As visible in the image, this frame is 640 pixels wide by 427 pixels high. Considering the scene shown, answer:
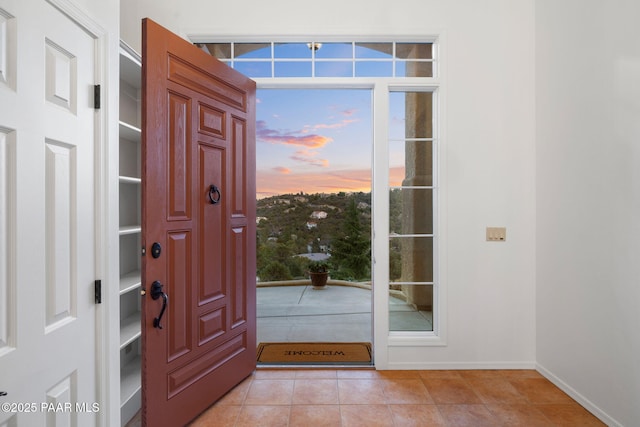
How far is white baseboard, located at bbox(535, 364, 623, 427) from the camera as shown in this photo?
79.0 inches

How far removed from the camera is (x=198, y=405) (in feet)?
6.81

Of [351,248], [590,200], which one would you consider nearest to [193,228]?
[590,200]

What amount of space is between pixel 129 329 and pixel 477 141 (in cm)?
290

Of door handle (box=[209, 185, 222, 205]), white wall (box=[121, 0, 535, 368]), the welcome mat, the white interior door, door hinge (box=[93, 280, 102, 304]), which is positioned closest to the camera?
the white interior door

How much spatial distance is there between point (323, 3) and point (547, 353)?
328cm

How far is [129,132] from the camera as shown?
2152mm

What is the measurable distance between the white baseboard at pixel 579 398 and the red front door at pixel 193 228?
2.30 meters

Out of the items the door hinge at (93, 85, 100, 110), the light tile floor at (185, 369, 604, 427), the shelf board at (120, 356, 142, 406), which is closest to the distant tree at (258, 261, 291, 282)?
the light tile floor at (185, 369, 604, 427)

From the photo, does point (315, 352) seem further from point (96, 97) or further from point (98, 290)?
point (96, 97)

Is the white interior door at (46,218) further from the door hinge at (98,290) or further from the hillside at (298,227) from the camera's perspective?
the hillside at (298,227)

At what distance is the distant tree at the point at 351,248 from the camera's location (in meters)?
6.48

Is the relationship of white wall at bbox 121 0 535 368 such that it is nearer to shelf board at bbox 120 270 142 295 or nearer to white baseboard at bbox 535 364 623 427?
white baseboard at bbox 535 364 623 427

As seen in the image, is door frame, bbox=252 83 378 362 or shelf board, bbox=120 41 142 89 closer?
shelf board, bbox=120 41 142 89

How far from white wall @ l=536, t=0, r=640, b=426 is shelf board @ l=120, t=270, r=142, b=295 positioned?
9.49ft
